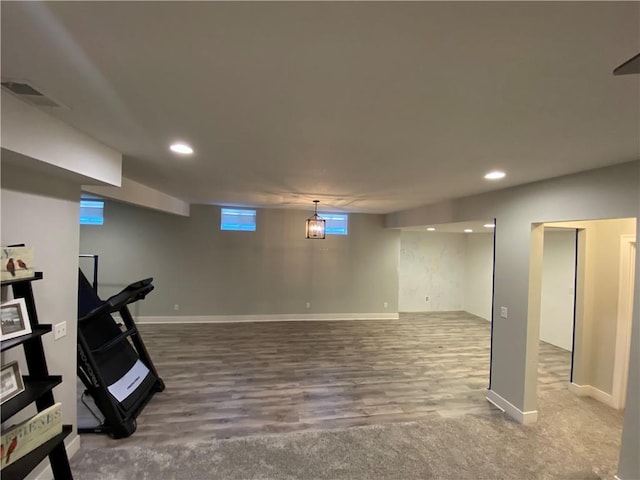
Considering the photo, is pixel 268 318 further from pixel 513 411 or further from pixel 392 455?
pixel 513 411

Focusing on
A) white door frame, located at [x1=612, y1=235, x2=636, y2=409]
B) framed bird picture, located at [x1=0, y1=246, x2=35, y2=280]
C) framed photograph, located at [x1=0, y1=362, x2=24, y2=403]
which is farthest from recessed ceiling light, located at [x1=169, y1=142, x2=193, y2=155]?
white door frame, located at [x1=612, y1=235, x2=636, y2=409]

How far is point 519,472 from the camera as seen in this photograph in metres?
2.53

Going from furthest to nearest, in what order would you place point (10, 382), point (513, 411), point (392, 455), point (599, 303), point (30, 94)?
point (599, 303) < point (513, 411) < point (392, 455) < point (10, 382) < point (30, 94)

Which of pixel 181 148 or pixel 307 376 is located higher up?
pixel 181 148

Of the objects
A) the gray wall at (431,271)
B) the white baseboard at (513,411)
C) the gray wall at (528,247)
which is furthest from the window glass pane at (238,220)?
the white baseboard at (513,411)

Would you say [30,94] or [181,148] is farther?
[181,148]

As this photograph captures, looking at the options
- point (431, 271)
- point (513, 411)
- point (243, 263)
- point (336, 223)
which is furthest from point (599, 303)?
point (243, 263)

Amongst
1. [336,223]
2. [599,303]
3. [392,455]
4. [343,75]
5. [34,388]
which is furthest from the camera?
[336,223]

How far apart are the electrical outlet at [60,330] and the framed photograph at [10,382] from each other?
0.70 metres

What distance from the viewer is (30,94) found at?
4.80ft

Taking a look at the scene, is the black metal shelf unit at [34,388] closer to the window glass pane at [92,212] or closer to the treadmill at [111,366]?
the treadmill at [111,366]

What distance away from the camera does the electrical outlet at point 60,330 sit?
238cm

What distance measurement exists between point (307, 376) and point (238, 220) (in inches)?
160

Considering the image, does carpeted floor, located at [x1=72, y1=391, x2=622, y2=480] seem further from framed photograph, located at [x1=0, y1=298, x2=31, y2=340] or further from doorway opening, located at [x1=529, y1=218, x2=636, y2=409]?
framed photograph, located at [x1=0, y1=298, x2=31, y2=340]
